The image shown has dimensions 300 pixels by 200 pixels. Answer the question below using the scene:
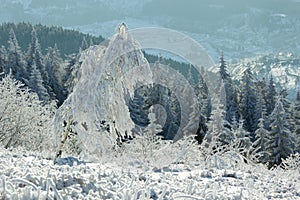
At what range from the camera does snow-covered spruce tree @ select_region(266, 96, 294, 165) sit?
39.5 metres

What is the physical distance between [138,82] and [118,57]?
125cm

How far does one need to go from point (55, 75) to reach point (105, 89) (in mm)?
54356

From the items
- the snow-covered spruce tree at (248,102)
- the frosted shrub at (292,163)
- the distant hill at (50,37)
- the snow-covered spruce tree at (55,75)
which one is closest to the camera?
the frosted shrub at (292,163)

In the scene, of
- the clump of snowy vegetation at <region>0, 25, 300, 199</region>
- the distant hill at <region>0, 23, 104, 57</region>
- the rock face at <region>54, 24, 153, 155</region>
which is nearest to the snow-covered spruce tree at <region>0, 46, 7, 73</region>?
the clump of snowy vegetation at <region>0, 25, 300, 199</region>

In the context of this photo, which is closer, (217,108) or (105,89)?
(105,89)

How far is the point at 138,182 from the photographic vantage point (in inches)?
311

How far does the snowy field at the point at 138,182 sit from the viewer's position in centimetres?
615

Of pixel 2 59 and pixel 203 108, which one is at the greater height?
pixel 2 59

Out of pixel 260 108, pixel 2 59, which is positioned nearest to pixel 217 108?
pixel 260 108

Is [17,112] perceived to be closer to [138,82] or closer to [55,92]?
[138,82]

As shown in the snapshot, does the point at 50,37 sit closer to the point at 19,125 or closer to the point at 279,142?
the point at 279,142

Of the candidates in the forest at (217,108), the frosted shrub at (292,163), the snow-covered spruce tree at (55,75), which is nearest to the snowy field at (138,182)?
the frosted shrub at (292,163)

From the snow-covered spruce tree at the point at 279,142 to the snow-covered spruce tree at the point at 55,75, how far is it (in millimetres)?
28945

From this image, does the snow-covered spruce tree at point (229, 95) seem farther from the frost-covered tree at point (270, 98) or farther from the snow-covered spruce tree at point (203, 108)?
the frost-covered tree at point (270, 98)
